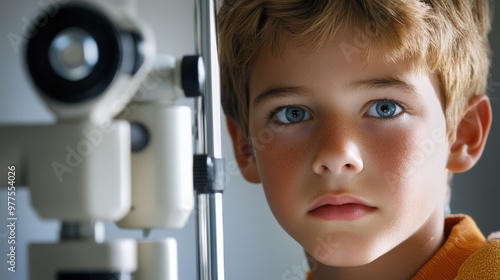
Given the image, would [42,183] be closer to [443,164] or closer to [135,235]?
[443,164]

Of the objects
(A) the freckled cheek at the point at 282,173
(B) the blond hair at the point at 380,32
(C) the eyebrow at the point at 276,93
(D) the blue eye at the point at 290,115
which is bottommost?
(A) the freckled cheek at the point at 282,173

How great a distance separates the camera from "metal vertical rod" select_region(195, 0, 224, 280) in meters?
0.67

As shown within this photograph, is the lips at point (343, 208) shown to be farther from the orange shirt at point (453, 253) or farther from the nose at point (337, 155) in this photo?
the orange shirt at point (453, 253)

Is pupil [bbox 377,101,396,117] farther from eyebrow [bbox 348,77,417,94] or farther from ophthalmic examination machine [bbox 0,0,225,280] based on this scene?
ophthalmic examination machine [bbox 0,0,225,280]

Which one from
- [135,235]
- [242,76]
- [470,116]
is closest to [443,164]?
[470,116]

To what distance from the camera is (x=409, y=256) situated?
0.91 meters

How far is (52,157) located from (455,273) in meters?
0.59

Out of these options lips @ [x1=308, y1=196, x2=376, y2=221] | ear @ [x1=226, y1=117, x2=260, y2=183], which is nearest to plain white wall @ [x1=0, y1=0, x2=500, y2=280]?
ear @ [x1=226, y1=117, x2=260, y2=183]

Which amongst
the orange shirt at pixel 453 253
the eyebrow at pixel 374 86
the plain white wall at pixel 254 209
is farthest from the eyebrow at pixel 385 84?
the plain white wall at pixel 254 209

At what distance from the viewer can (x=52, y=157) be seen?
1.46 ft

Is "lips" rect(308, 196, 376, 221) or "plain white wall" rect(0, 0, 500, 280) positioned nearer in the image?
"lips" rect(308, 196, 376, 221)

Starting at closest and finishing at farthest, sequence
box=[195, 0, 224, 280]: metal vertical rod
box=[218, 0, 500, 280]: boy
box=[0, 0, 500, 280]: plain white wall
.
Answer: box=[195, 0, 224, 280]: metal vertical rod, box=[218, 0, 500, 280]: boy, box=[0, 0, 500, 280]: plain white wall

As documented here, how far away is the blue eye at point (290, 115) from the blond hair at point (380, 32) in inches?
2.9

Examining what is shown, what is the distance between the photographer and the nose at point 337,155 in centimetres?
74
